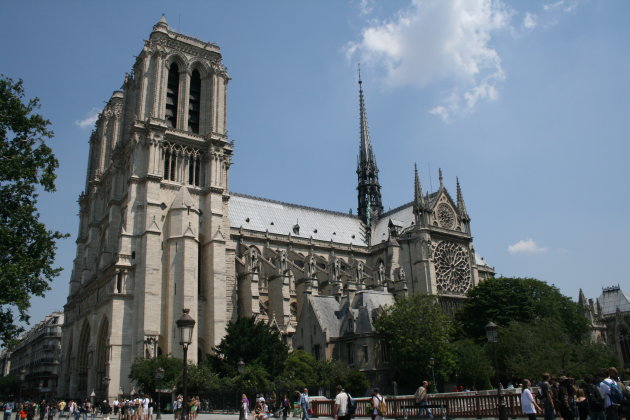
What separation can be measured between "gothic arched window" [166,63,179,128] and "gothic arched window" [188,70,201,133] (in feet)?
4.59

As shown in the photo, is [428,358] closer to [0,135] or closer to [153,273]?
[153,273]

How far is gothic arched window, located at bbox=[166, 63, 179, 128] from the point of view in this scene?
180ft

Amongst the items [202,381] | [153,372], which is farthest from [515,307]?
[153,372]

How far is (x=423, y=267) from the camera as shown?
2440 inches

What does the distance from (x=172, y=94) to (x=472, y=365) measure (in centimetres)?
3731

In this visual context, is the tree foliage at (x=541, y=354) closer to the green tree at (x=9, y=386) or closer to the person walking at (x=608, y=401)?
the person walking at (x=608, y=401)

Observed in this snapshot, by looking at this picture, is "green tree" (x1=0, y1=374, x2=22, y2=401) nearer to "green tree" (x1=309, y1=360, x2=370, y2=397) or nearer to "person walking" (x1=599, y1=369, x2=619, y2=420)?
"green tree" (x1=309, y1=360, x2=370, y2=397)

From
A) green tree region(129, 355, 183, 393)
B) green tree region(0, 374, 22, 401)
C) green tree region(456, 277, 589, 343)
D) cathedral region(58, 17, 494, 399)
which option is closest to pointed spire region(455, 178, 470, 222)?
cathedral region(58, 17, 494, 399)

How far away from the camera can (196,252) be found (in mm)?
47688

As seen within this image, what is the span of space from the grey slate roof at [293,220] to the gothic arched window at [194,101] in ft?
38.9

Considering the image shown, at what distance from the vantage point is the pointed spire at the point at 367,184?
263 ft

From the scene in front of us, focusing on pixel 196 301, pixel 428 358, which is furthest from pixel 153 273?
pixel 428 358

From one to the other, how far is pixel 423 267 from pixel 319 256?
Result: 39.1 feet

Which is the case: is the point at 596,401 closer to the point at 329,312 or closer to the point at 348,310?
the point at 348,310
